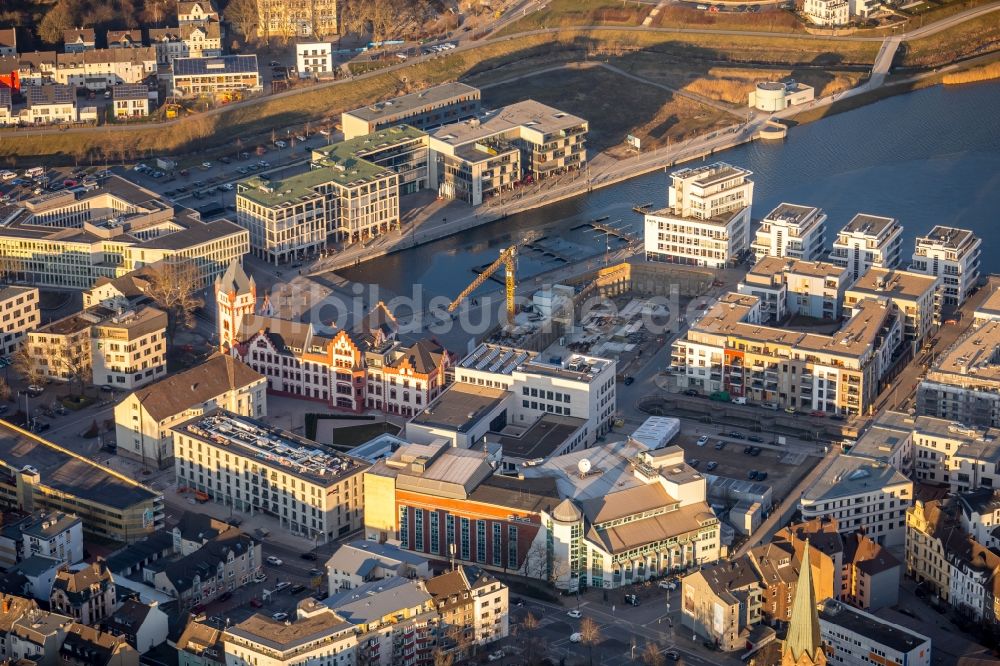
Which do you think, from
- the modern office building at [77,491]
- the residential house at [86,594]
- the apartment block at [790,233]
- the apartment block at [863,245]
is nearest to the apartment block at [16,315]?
the modern office building at [77,491]

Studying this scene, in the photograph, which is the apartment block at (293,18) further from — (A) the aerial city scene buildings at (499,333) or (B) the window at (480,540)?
(B) the window at (480,540)

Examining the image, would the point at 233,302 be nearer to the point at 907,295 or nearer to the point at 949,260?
the point at 907,295

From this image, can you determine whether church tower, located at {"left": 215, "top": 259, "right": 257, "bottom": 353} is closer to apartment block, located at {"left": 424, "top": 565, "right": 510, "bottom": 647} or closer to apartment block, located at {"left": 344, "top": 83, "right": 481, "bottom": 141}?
apartment block, located at {"left": 424, "top": 565, "right": 510, "bottom": 647}

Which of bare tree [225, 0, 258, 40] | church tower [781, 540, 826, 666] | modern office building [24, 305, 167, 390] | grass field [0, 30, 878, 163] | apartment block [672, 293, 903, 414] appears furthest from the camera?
bare tree [225, 0, 258, 40]

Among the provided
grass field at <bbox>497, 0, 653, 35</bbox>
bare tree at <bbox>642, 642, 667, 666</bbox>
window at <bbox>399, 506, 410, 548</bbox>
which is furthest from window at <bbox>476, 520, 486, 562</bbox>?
grass field at <bbox>497, 0, 653, 35</bbox>

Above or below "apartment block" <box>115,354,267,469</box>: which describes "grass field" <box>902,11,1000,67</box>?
above

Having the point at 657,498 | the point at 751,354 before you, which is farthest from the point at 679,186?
the point at 657,498

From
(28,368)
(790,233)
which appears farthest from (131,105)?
(790,233)
